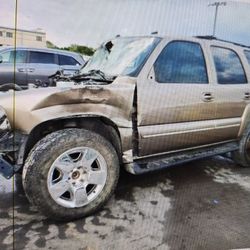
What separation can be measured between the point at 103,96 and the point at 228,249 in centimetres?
163

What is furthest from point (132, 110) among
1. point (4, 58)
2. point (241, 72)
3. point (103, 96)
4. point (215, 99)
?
point (4, 58)

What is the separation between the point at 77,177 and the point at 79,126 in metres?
0.46

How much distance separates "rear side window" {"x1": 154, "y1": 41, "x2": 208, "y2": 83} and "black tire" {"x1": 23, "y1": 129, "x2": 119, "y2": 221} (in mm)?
997

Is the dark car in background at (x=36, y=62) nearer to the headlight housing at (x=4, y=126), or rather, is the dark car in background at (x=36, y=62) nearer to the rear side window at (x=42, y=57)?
the rear side window at (x=42, y=57)

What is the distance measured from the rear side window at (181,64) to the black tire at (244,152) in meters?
1.10

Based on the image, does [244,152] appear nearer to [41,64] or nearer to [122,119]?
[122,119]

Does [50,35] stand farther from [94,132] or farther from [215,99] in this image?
[215,99]

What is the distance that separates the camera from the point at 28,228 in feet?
8.54

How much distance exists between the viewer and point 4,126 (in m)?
2.65

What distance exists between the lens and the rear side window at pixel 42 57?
315 inches

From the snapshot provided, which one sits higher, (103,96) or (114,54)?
(114,54)

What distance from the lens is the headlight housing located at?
8.51ft

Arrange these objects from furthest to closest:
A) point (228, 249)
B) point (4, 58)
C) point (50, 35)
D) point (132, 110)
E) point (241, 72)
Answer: point (4, 58) → point (241, 72) → point (50, 35) → point (132, 110) → point (228, 249)

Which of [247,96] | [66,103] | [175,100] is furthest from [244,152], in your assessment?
[66,103]
